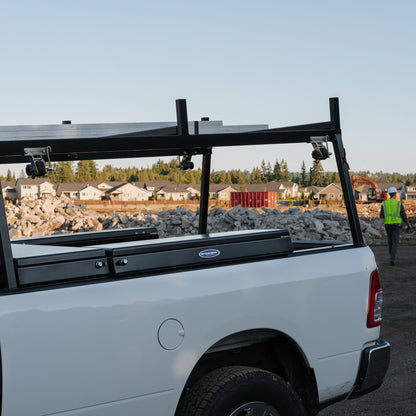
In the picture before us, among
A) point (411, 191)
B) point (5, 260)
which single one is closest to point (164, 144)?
point (5, 260)

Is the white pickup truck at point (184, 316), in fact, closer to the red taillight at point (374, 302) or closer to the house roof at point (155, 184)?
the red taillight at point (374, 302)

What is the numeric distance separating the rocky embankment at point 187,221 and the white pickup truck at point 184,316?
18397 millimetres

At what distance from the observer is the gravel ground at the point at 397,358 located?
571cm

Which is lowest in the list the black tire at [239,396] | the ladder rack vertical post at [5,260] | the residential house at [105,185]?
the black tire at [239,396]

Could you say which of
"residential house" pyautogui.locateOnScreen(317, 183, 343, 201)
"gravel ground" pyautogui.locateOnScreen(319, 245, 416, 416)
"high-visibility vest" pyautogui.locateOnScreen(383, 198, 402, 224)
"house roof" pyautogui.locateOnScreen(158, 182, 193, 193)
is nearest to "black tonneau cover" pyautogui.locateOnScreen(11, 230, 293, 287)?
"residential house" pyautogui.locateOnScreen(317, 183, 343, 201)

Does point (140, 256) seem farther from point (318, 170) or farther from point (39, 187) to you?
point (39, 187)

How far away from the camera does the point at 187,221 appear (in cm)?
2677

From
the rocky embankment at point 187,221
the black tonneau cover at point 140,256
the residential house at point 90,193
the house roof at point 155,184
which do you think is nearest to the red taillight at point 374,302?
the black tonneau cover at point 140,256

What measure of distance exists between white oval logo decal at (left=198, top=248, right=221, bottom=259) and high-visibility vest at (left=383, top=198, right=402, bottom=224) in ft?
40.7

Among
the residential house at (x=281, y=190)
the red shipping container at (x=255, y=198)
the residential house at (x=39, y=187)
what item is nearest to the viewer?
the residential house at (x=39, y=187)

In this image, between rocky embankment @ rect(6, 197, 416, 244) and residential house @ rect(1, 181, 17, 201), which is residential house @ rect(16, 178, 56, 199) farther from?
rocky embankment @ rect(6, 197, 416, 244)

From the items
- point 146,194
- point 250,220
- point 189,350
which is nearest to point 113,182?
point 146,194

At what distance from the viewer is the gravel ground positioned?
18.7 feet

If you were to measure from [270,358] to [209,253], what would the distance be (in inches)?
40.2
